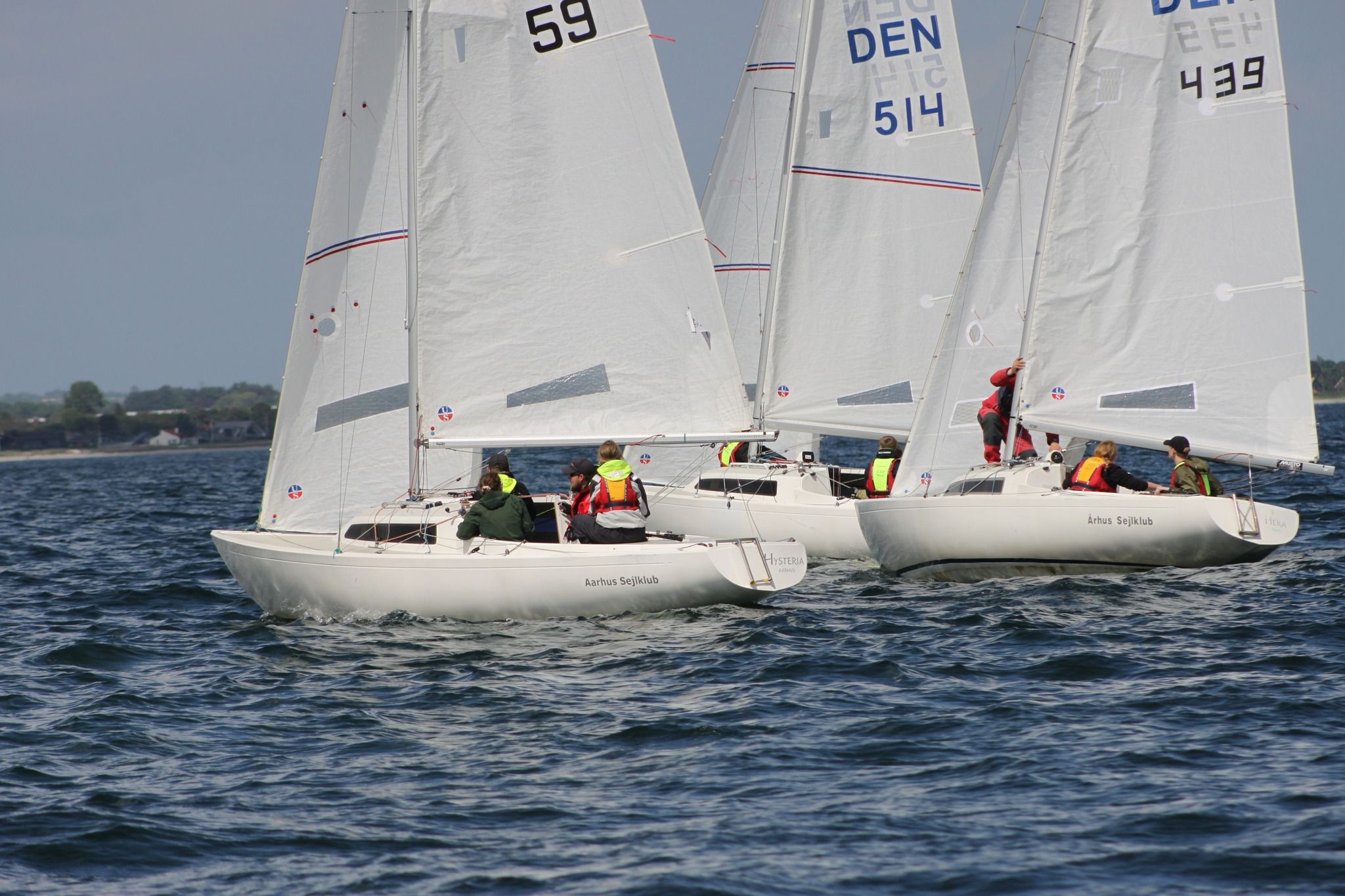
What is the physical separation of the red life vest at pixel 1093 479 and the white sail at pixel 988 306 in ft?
7.45

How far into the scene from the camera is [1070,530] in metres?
16.5

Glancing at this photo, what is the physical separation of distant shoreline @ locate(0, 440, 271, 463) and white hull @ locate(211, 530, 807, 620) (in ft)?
476

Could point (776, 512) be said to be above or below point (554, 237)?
below

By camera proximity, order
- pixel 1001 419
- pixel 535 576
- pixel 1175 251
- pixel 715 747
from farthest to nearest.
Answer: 1. pixel 1001 419
2. pixel 1175 251
3. pixel 535 576
4. pixel 715 747

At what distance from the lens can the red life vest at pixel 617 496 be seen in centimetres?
1491

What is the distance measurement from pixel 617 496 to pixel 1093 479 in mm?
5510

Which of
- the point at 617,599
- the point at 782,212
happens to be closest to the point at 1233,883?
the point at 617,599

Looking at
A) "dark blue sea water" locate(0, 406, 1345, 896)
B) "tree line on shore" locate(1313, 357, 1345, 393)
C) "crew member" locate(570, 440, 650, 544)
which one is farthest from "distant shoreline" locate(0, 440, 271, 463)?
"dark blue sea water" locate(0, 406, 1345, 896)

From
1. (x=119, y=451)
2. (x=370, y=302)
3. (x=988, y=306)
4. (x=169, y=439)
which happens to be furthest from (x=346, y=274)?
(x=169, y=439)

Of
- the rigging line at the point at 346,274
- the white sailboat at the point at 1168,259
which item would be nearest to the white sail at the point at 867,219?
the white sailboat at the point at 1168,259

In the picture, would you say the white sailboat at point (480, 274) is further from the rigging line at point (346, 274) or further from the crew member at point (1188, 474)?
the crew member at point (1188, 474)

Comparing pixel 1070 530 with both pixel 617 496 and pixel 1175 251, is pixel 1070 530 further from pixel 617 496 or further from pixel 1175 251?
pixel 617 496

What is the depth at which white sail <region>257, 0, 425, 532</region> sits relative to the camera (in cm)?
1588

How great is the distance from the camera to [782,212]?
22.8 m
